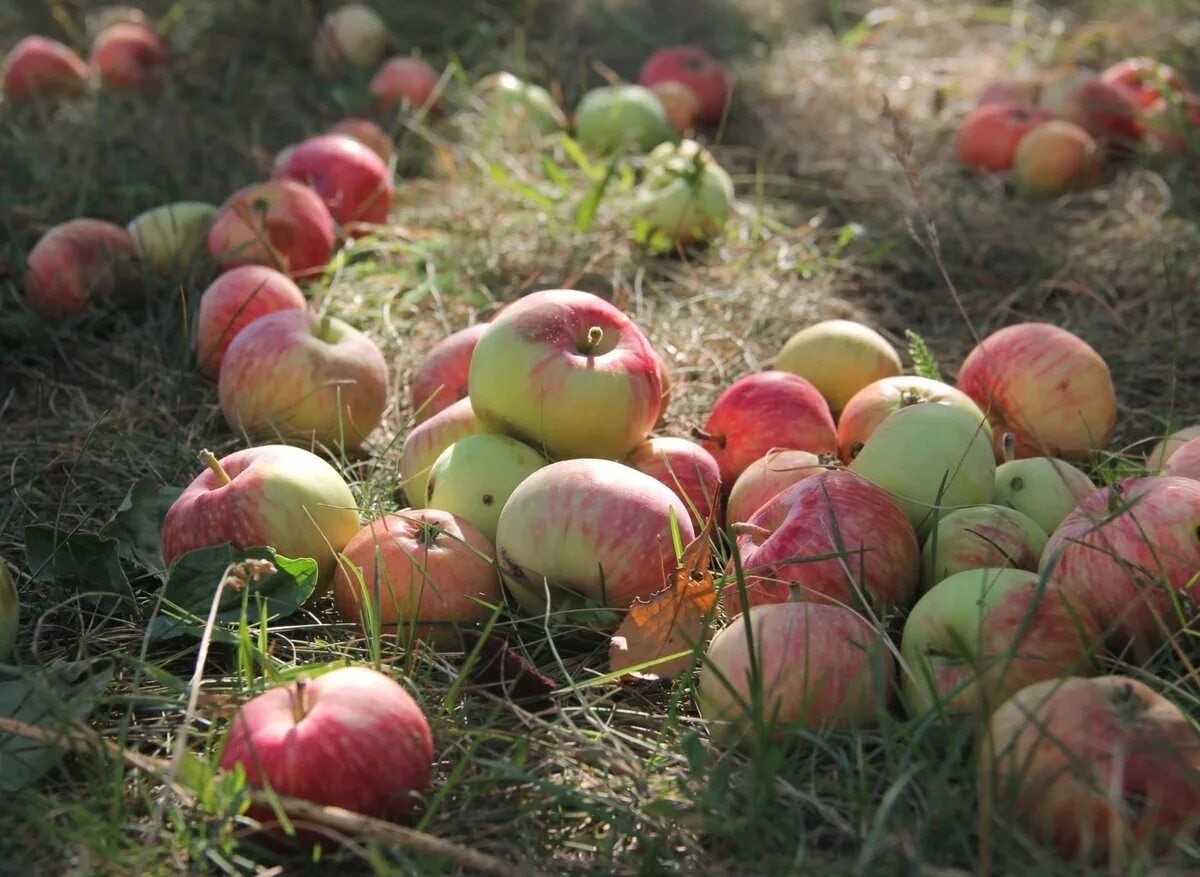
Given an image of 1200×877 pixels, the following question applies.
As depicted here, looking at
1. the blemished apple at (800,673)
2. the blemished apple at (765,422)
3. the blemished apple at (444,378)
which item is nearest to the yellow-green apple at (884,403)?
A: the blemished apple at (765,422)

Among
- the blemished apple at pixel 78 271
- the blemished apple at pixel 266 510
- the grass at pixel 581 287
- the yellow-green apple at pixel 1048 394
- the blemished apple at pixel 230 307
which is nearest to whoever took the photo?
the grass at pixel 581 287

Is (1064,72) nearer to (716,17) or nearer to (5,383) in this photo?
(716,17)

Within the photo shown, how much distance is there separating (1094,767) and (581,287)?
95.7 inches

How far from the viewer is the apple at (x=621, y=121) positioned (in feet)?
15.4

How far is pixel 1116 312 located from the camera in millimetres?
3471

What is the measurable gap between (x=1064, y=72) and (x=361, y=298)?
131 inches

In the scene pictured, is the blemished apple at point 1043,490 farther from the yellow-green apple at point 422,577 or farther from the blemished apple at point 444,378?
the blemished apple at point 444,378

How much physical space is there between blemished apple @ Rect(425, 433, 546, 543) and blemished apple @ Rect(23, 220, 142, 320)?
5.24ft

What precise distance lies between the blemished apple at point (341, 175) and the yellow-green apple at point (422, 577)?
2009 millimetres

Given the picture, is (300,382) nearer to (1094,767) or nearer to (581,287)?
(581,287)

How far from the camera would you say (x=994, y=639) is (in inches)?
73.7

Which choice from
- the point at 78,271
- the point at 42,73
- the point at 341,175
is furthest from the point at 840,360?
the point at 42,73

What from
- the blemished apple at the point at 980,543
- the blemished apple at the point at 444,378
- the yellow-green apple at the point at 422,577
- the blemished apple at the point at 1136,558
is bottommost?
the yellow-green apple at the point at 422,577

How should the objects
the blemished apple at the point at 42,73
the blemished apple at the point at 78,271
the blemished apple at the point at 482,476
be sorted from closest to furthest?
the blemished apple at the point at 482,476, the blemished apple at the point at 78,271, the blemished apple at the point at 42,73
